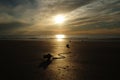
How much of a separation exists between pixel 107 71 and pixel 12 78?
995 centimetres

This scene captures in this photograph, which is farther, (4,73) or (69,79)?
(4,73)

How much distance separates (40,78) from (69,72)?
3351 millimetres

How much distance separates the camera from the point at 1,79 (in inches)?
591

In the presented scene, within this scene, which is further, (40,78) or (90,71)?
(90,71)

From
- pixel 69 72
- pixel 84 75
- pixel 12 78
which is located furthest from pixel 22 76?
pixel 84 75

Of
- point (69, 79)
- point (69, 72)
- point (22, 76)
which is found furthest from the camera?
point (69, 72)

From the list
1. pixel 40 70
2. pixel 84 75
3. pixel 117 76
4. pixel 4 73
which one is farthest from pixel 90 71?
pixel 4 73

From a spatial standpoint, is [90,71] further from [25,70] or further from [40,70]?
[25,70]

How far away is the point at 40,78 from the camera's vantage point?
1536 centimetres

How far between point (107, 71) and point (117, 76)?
192cm

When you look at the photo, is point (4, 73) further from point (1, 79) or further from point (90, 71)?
point (90, 71)

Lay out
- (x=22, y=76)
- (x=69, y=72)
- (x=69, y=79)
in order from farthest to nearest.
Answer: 1. (x=69, y=72)
2. (x=22, y=76)
3. (x=69, y=79)

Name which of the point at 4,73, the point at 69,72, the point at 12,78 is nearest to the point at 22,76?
the point at 12,78

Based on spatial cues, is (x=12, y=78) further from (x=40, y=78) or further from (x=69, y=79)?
(x=69, y=79)
